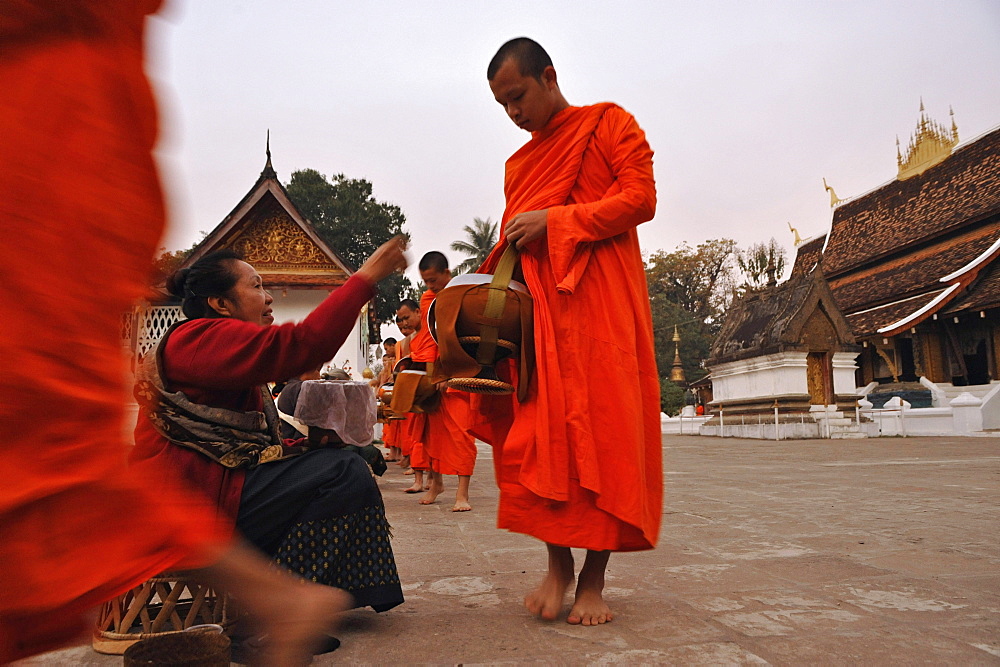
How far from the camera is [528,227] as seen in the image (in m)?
2.36

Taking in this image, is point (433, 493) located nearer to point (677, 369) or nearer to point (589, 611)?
point (589, 611)

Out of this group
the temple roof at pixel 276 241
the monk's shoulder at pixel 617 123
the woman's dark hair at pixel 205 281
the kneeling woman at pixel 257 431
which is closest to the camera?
the kneeling woman at pixel 257 431

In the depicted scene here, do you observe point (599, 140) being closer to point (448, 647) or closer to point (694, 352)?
point (448, 647)

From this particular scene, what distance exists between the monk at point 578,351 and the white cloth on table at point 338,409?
457mm

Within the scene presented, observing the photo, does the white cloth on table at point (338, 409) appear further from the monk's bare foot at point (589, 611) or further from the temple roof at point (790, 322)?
the temple roof at point (790, 322)

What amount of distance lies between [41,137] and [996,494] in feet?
18.6

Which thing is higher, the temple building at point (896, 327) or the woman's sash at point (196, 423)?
the temple building at point (896, 327)

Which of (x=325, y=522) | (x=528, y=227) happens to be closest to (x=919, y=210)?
(x=528, y=227)

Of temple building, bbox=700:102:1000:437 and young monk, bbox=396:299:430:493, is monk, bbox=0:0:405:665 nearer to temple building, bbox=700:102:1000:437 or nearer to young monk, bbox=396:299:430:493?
young monk, bbox=396:299:430:493

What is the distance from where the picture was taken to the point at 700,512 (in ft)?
14.2

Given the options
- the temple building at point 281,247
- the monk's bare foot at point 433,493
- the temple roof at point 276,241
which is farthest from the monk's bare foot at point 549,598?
the temple roof at point 276,241

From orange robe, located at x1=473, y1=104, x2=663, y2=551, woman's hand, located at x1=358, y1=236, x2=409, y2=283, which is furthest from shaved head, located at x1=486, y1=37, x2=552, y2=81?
woman's hand, located at x1=358, y1=236, x2=409, y2=283

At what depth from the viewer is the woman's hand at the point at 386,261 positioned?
1.59 meters

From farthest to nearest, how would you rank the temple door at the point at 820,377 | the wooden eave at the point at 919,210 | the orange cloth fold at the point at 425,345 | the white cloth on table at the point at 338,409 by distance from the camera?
the wooden eave at the point at 919,210 < the temple door at the point at 820,377 < the orange cloth fold at the point at 425,345 < the white cloth on table at the point at 338,409
